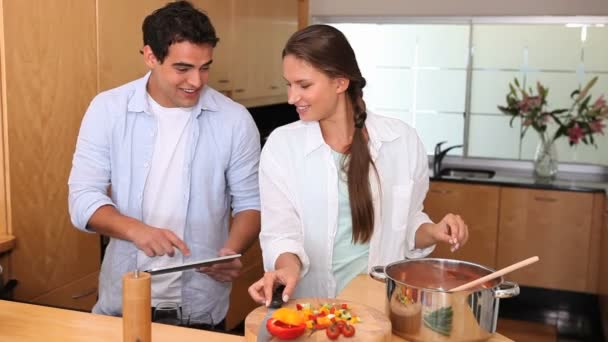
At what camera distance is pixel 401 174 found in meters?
2.02

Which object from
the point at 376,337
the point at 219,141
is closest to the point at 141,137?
the point at 219,141

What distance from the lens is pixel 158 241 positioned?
1.87 metres

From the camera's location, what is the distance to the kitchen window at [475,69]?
4914 millimetres

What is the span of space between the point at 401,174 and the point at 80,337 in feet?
3.12

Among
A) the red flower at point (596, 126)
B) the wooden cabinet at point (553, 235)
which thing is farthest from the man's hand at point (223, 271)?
the red flower at point (596, 126)

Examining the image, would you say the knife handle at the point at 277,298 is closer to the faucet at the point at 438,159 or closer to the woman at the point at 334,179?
the woman at the point at 334,179

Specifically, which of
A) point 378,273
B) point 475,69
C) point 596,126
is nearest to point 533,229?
point 596,126

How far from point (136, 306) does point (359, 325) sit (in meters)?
0.42

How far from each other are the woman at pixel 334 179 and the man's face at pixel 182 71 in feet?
0.98

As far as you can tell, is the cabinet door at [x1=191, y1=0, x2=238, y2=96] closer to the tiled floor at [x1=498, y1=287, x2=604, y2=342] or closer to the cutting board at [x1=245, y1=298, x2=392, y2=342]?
the tiled floor at [x1=498, y1=287, x2=604, y2=342]

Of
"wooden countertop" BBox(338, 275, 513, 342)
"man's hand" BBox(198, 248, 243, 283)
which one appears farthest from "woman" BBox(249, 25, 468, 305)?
"man's hand" BBox(198, 248, 243, 283)

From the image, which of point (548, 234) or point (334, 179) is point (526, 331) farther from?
point (334, 179)

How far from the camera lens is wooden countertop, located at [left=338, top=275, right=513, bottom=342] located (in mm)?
1685

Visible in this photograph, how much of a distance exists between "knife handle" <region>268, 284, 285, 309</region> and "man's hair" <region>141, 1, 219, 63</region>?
32.1 inches
